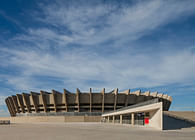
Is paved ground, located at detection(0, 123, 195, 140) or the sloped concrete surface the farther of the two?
the sloped concrete surface

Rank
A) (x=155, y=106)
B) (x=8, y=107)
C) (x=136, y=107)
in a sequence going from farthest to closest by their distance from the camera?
(x=8, y=107) → (x=136, y=107) → (x=155, y=106)

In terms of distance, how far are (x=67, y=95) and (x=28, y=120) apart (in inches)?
545

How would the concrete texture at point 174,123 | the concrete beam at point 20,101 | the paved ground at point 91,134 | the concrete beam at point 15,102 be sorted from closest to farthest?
the paved ground at point 91,134, the concrete texture at point 174,123, the concrete beam at point 20,101, the concrete beam at point 15,102

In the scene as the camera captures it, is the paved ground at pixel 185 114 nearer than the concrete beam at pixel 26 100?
Yes

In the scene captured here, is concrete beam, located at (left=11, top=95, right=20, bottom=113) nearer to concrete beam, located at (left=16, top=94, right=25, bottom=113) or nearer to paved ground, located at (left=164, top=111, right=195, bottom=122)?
concrete beam, located at (left=16, top=94, right=25, bottom=113)

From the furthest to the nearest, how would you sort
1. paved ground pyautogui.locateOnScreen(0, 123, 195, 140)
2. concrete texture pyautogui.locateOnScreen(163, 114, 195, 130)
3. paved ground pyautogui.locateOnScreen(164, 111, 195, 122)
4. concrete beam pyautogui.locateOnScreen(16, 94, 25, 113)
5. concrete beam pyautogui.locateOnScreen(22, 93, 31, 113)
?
concrete beam pyautogui.locateOnScreen(16, 94, 25, 113) < concrete beam pyautogui.locateOnScreen(22, 93, 31, 113) < paved ground pyautogui.locateOnScreen(164, 111, 195, 122) < concrete texture pyautogui.locateOnScreen(163, 114, 195, 130) < paved ground pyautogui.locateOnScreen(0, 123, 195, 140)

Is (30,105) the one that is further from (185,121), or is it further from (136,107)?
(185,121)

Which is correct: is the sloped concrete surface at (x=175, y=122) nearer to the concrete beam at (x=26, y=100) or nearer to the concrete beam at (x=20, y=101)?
the concrete beam at (x=26, y=100)

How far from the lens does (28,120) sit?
52875 mm

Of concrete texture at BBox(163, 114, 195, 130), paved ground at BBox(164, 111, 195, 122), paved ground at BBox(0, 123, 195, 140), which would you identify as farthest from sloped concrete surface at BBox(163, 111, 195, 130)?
paved ground at BBox(0, 123, 195, 140)

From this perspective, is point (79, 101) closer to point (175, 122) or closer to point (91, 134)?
point (175, 122)

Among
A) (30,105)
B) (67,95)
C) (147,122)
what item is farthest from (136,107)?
(30,105)

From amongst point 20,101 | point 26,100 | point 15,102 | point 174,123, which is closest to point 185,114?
point 174,123

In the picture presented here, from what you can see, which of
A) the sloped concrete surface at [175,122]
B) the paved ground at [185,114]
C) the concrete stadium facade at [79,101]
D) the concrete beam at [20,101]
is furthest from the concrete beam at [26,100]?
the sloped concrete surface at [175,122]
